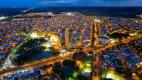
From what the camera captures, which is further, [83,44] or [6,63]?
[83,44]

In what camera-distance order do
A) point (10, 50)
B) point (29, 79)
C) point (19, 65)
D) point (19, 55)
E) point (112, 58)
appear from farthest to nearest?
point (10, 50) → point (19, 55) → point (112, 58) → point (19, 65) → point (29, 79)

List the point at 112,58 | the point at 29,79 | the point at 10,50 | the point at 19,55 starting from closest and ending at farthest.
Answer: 1. the point at 29,79
2. the point at 112,58
3. the point at 19,55
4. the point at 10,50

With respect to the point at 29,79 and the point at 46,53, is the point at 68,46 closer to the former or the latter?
the point at 46,53

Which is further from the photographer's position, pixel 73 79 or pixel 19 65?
pixel 19 65

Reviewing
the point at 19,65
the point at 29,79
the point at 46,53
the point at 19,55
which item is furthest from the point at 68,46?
the point at 29,79

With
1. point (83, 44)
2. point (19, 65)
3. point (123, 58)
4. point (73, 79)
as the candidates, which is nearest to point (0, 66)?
point (19, 65)

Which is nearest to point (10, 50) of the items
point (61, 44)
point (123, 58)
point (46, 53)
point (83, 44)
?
point (46, 53)

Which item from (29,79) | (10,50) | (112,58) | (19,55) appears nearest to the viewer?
(29,79)

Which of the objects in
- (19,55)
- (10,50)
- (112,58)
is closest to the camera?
(112,58)

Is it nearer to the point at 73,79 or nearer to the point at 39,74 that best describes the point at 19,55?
the point at 39,74
